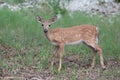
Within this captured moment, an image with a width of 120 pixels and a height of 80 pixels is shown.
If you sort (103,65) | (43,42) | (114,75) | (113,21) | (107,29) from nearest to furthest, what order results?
1. (114,75)
2. (103,65)
3. (43,42)
4. (107,29)
5. (113,21)

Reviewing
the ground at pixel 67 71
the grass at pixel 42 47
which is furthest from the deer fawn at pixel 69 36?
the grass at pixel 42 47

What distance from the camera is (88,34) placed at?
10.7m

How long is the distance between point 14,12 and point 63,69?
222 inches

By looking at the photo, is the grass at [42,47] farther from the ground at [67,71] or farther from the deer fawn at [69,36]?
the deer fawn at [69,36]

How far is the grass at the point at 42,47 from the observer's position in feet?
33.0

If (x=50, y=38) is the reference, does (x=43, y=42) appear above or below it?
below

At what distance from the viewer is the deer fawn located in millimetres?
10359

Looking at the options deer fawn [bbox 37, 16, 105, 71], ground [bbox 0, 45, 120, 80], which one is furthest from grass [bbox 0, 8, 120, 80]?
deer fawn [bbox 37, 16, 105, 71]

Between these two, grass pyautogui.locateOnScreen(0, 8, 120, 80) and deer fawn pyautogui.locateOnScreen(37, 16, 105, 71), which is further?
deer fawn pyautogui.locateOnScreen(37, 16, 105, 71)

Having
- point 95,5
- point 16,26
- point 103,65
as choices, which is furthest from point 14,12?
point 103,65

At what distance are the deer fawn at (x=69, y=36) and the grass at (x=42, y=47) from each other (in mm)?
412

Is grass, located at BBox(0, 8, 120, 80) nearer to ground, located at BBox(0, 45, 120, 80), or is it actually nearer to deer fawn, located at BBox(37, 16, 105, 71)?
ground, located at BBox(0, 45, 120, 80)

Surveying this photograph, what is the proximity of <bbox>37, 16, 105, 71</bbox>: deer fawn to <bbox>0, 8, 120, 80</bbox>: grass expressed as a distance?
41 cm

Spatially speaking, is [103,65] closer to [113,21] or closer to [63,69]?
[63,69]
